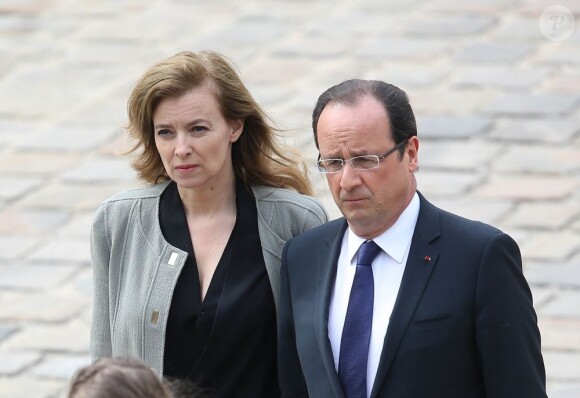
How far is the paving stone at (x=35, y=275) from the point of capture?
7242 mm

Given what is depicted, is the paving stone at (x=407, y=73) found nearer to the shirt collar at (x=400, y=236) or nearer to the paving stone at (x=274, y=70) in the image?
the paving stone at (x=274, y=70)

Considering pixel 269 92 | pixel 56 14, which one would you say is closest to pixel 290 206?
pixel 269 92

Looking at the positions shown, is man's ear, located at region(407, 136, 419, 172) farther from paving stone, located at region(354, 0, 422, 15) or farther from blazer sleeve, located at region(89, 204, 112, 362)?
paving stone, located at region(354, 0, 422, 15)

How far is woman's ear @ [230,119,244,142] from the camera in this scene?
395 cm

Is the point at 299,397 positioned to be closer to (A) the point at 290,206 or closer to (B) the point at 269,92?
(A) the point at 290,206

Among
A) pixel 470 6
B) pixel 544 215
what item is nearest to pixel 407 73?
pixel 470 6

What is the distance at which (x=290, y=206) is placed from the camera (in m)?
3.98

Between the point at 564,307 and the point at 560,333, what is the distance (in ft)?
0.80

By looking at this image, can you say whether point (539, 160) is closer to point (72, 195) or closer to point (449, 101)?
point (449, 101)

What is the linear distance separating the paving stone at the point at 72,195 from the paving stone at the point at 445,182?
188 cm

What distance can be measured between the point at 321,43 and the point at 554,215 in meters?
3.23

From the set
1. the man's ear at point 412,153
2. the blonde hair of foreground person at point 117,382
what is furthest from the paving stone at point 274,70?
the blonde hair of foreground person at point 117,382

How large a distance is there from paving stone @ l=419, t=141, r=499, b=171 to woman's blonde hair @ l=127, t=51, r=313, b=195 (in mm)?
4056

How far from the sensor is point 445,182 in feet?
26.3
